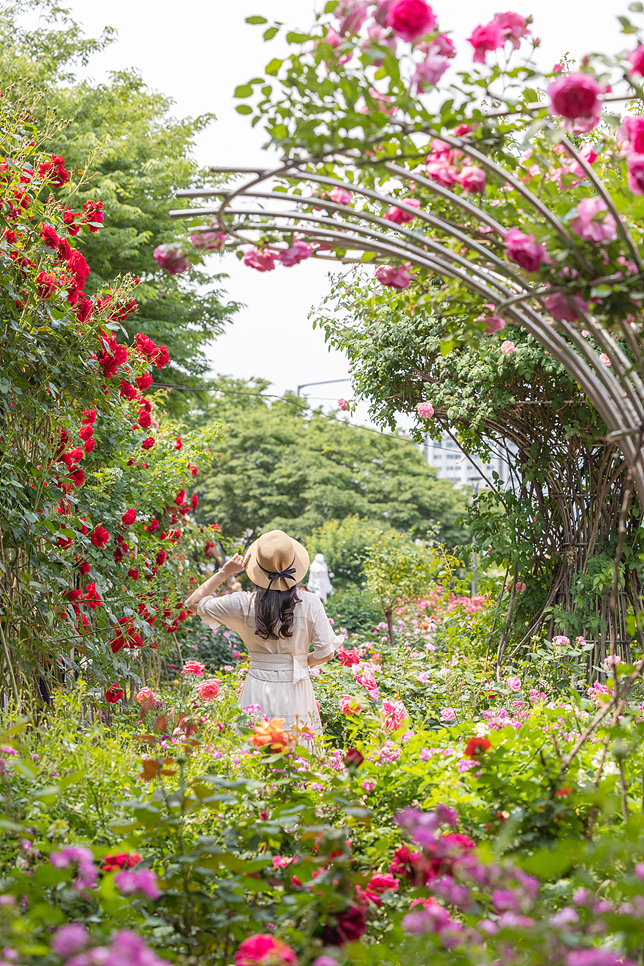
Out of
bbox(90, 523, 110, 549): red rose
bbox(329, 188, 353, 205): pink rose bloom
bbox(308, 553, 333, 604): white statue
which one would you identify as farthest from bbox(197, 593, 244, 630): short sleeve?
bbox(308, 553, 333, 604): white statue

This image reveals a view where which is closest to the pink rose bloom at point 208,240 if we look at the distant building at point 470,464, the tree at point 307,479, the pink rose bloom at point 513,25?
the pink rose bloom at point 513,25

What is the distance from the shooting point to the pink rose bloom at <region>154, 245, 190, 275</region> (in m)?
1.77

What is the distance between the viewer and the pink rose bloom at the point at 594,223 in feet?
4.70

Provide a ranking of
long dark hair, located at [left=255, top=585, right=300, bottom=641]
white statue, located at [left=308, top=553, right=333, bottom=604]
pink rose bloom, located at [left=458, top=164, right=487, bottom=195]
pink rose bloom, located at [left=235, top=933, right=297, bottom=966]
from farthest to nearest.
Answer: white statue, located at [left=308, top=553, right=333, bottom=604]
long dark hair, located at [left=255, top=585, right=300, bottom=641]
pink rose bloom, located at [left=458, top=164, right=487, bottom=195]
pink rose bloom, located at [left=235, top=933, right=297, bottom=966]

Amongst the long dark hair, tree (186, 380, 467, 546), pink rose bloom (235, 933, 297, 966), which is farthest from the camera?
tree (186, 380, 467, 546)

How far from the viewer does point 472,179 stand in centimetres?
164

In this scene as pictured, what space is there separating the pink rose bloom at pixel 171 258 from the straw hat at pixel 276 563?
4.71ft

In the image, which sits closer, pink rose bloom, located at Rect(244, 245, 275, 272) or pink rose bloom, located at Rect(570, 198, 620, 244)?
pink rose bloom, located at Rect(570, 198, 620, 244)

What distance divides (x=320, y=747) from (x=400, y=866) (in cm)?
104

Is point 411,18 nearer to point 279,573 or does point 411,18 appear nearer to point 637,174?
point 637,174

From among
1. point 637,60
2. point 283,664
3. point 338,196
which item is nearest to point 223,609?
point 283,664

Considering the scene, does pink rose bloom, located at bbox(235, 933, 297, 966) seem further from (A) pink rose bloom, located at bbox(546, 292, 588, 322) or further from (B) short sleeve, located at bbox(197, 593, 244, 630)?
(B) short sleeve, located at bbox(197, 593, 244, 630)

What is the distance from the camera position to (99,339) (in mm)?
2896

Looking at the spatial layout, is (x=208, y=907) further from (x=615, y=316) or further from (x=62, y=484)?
(x=62, y=484)
